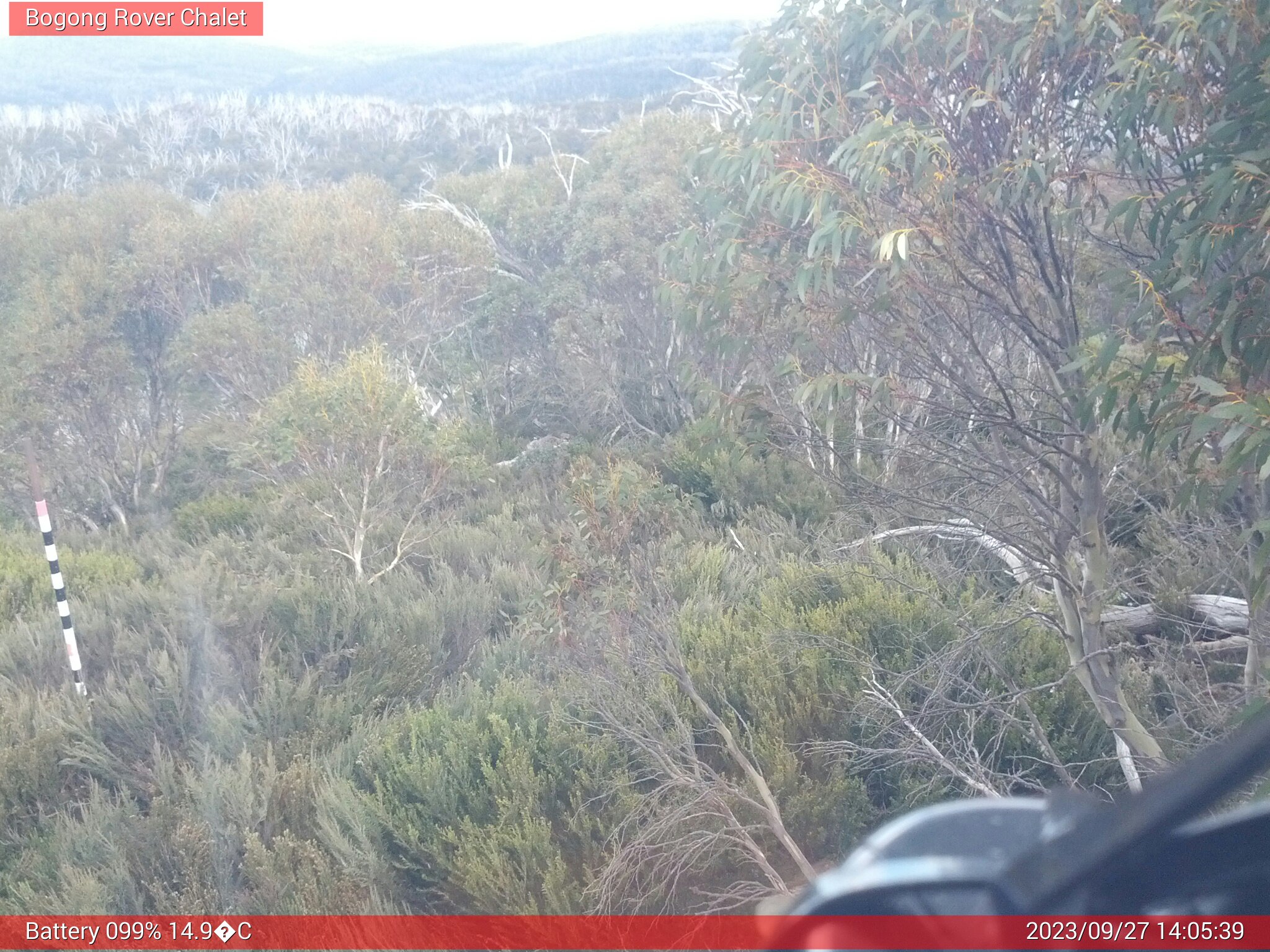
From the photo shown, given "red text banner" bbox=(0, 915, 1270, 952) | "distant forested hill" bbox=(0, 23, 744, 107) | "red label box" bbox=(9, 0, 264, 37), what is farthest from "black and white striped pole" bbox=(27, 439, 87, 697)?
"distant forested hill" bbox=(0, 23, 744, 107)

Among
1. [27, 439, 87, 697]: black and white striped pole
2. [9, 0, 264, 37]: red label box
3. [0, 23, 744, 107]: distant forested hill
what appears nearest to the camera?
[27, 439, 87, 697]: black and white striped pole

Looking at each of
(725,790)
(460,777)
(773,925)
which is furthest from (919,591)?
(773,925)

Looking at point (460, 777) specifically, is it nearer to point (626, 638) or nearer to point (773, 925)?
point (626, 638)

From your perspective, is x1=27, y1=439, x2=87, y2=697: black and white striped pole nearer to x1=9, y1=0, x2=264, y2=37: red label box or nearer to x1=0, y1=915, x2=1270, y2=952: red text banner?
x1=0, y1=915, x2=1270, y2=952: red text banner

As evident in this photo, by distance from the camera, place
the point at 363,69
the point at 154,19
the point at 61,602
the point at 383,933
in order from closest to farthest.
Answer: the point at 383,933, the point at 61,602, the point at 154,19, the point at 363,69

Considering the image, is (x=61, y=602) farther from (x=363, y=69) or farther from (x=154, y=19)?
(x=363, y=69)

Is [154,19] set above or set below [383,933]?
above

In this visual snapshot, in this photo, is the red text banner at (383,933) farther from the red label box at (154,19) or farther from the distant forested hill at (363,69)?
the distant forested hill at (363,69)

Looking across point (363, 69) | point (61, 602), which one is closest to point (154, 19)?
point (61, 602)

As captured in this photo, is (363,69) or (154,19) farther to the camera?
(363,69)
